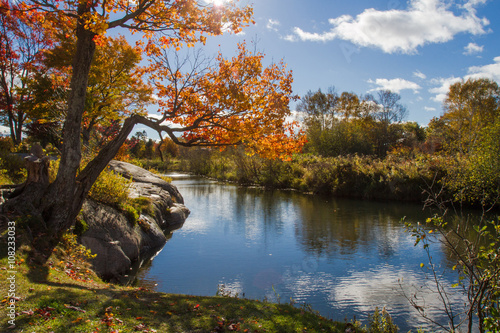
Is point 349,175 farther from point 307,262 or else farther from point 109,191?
point 109,191

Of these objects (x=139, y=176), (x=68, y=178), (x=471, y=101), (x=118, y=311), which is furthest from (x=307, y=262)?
(x=471, y=101)

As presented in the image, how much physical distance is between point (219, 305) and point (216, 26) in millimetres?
6306

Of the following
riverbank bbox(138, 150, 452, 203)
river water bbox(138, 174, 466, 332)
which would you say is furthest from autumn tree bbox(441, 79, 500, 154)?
river water bbox(138, 174, 466, 332)

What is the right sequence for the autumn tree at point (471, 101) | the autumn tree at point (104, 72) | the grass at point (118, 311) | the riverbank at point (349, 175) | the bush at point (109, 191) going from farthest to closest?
the autumn tree at point (471, 101) → the riverbank at point (349, 175) → the autumn tree at point (104, 72) → the bush at point (109, 191) → the grass at point (118, 311)

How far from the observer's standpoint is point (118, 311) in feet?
15.1

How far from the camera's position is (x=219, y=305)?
17.9 ft

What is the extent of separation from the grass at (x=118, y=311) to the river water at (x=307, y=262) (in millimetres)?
1656

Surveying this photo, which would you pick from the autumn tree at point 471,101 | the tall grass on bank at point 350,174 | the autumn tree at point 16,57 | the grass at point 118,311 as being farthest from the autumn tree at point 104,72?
the autumn tree at point 471,101

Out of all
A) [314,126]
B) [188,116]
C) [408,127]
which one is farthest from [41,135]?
[408,127]

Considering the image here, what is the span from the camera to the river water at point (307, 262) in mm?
7887

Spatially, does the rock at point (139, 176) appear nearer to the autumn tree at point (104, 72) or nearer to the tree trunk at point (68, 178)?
the autumn tree at point (104, 72)

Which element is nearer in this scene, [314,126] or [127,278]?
[127,278]

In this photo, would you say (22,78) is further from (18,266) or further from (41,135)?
(18,266)

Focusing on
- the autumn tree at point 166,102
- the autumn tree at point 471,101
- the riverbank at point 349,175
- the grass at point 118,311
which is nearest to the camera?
the grass at point 118,311
